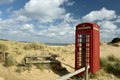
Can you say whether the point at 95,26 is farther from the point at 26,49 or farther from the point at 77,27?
the point at 26,49

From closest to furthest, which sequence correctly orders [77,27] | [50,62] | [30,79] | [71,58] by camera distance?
[30,79] < [77,27] < [50,62] < [71,58]

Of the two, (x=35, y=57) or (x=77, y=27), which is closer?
Result: (x=77, y=27)

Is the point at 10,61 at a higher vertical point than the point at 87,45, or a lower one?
lower

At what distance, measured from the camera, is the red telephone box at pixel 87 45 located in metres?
11.5

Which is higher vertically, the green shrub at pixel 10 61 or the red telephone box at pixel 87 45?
the red telephone box at pixel 87 45

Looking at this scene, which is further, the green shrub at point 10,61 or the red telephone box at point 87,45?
the green shrub at point 10,61

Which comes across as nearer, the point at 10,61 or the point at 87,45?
the point at 87,45

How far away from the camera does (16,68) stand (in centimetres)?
1238

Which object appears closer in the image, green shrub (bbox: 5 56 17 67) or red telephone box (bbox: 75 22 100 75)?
red telephone box (bbox: 75 22 100 75)

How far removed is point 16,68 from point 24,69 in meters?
0.45

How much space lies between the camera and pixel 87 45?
38.6 feet

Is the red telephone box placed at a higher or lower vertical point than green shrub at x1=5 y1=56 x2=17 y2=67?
higher

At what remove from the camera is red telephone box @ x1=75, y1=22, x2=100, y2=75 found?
37.7 ft

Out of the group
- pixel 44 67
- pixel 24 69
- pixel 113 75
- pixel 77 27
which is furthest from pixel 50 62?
pixel 113 75
